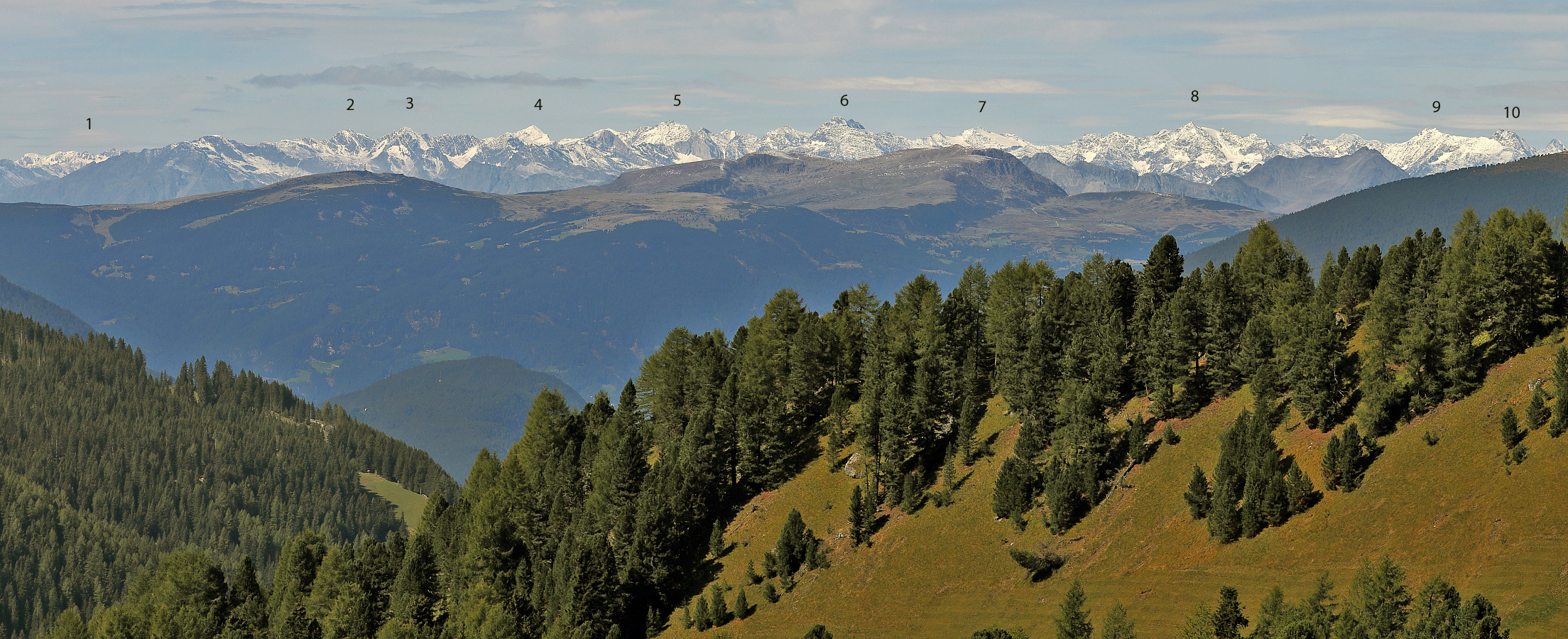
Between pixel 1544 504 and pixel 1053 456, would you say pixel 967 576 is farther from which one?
pixel 1544 504

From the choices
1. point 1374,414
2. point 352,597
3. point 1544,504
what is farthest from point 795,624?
point 1544,504

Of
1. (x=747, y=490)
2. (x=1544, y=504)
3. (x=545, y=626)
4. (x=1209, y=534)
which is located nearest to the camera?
(x=1544, y=504)

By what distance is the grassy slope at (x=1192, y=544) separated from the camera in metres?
75.0

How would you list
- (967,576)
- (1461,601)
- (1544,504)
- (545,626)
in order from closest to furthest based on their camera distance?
(1461,601)
(1544,504)
(967,576)
(545,626)

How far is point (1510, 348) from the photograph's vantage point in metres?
92.2

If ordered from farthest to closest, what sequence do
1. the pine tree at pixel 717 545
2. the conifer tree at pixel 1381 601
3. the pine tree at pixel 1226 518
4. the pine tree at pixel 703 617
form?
the pine tree at pixel 717 545 → the pine tree at pixel 703 617 → the pine tree at pixel 1226 518 → the conifer tree at pixel 1381 601

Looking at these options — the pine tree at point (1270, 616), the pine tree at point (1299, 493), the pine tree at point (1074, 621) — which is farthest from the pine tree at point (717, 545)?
the pine tree at point (1270, 616)

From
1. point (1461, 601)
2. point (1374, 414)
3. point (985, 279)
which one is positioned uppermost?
point (985, 279)

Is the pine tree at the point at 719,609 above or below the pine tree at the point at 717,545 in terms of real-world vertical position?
below

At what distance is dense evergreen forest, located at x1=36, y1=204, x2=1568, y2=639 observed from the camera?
3674 inches

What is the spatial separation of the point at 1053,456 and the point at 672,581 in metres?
41.1

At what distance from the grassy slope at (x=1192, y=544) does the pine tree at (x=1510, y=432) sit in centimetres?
70

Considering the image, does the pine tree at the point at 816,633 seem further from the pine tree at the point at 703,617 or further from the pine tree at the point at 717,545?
the pine tree at the point at 717,545

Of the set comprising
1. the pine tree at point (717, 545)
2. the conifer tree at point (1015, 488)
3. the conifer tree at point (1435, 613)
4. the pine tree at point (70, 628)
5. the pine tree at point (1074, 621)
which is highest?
the conifer tree at point (1015, 488)
